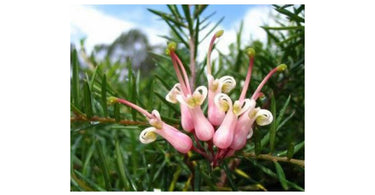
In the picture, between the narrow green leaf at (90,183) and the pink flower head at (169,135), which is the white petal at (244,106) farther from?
the narrow green leaf at (90,183)

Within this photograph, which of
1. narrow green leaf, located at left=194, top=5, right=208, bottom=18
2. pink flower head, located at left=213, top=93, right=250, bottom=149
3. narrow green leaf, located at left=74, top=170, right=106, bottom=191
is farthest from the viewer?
narrow green leaf, located at left=194, top=5, right=208, bottom=18

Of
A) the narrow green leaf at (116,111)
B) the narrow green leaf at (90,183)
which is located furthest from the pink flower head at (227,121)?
the narrow green leaf at (90,183)

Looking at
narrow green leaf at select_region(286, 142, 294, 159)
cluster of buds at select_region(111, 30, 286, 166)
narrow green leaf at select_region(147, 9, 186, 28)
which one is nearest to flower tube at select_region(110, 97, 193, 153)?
cluster of buds at select_region(111, 30, 286, 166)

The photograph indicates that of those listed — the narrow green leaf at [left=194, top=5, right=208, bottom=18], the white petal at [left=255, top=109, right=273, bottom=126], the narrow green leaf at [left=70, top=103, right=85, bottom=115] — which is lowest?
the white petal at [left=255, top=109, right=273, bottom=126]

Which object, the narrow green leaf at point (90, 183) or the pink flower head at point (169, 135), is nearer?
the pink flower head at point (169, 135)

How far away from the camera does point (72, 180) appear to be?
1.76 ft

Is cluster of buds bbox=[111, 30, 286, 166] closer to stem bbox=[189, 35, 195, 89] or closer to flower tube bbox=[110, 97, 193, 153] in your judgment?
flower tube bbox=[110, 97, 193, 153]

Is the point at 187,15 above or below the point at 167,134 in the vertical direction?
above

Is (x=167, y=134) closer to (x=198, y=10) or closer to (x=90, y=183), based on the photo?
(x=90, y=183)

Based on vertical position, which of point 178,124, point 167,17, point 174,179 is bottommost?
point 174,179

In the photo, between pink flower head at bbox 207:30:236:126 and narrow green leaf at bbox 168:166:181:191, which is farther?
narrow green leaf at bbox 168:166:181:191

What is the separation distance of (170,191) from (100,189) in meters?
0.11

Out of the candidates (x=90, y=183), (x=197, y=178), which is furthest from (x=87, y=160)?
Result: (x=197, y=178)

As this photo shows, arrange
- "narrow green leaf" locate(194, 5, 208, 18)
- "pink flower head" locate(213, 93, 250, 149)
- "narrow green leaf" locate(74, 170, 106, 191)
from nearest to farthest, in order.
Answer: "pink flower head" locate(213, 93, 250, 149) < "narrow green leaf" locate(74, 170, 106, 191) < "narrow green leaf" locate(194, 5, 208, 18)
